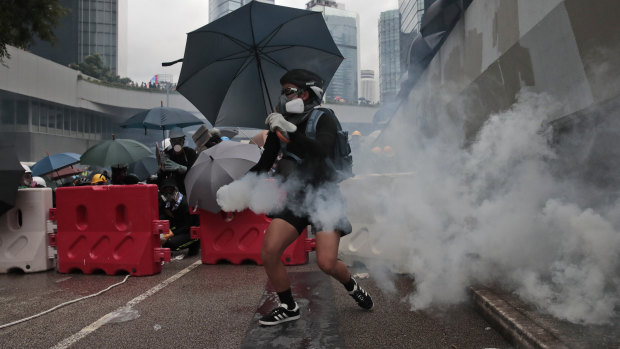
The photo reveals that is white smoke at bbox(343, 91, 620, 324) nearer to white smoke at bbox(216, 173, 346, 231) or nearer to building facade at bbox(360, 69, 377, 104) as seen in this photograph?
white smoke at bbox(216, 173, 346, 231)

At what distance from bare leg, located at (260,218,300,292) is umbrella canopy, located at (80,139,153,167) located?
6445 mm

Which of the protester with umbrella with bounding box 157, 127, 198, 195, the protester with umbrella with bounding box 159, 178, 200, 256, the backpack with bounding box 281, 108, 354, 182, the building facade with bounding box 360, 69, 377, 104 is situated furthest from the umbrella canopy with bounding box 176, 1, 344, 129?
the building facade with bounding box 360, 69, 377, 104

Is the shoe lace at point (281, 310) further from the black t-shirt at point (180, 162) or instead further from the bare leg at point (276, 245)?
the black t-shirt at point (180, 162)

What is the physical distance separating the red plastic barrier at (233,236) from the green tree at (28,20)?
9.92ft

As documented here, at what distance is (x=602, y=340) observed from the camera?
2764 millimetres

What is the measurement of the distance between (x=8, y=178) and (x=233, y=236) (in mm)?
2952

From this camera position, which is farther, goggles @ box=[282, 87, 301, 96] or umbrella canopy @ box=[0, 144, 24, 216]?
umbrella canopy @ box=[0, 144, 24, 216]

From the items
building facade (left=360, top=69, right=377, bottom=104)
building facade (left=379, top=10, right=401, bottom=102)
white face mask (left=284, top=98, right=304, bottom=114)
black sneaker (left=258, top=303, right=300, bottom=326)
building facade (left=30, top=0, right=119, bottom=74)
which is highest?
building facade (left=30, top=0, right=119, bottom=74)

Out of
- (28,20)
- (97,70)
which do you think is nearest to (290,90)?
(28,20)

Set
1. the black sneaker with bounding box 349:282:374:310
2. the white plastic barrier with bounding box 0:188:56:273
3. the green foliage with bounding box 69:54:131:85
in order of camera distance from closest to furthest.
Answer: the black sneaker with bounding box 349:282:374:310 < the white plastic barrier with bounding box 0:188:56:273 < the green foliage with bounding box 69:54:131:85

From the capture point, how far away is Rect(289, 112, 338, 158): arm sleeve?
3.42 meters

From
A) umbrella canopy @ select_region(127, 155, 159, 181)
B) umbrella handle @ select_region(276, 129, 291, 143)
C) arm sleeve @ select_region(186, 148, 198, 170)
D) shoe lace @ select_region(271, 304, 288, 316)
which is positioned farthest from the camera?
umbrella canopy @ select_region(127, 155, 159, 181)

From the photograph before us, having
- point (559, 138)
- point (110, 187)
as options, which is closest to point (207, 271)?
point (110, 187)

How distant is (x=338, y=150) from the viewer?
3.58 meters
